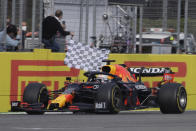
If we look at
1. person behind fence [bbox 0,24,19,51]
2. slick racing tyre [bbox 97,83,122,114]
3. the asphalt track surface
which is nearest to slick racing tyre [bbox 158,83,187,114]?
slick racing tyre [bbox 97,83,122,114]

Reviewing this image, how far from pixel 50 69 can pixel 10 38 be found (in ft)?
3.98

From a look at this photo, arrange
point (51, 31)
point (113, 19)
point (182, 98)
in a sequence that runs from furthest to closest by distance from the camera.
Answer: point (113, 19)
point (51, 31)
point (182, 98)

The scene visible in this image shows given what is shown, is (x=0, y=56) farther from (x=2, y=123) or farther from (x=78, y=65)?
(x=2, y=123)

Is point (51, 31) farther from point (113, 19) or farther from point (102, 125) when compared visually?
point (102, 125)

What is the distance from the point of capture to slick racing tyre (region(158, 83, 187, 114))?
11.2 metres

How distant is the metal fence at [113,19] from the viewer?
13.7 m

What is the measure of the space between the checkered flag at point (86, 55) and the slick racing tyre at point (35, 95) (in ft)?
7.50

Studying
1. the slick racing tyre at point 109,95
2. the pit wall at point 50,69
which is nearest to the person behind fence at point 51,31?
the pit wall at point 50,69

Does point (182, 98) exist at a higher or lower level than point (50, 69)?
lower

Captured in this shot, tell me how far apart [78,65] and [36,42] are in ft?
4.00

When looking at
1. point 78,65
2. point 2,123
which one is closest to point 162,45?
point 78,65

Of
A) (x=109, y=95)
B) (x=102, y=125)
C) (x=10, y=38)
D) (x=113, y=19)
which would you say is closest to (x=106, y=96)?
(x=109, y=95)

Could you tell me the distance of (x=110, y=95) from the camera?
404 inches

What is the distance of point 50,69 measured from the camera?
13312mm
